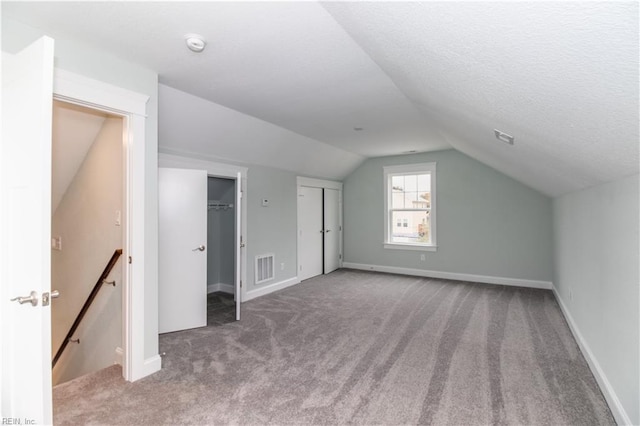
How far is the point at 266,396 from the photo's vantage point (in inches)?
90.0

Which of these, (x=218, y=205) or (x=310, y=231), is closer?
(x=218, y=205)

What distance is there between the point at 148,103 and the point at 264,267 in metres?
3.14

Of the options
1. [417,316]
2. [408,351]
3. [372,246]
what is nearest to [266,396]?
[408,351]

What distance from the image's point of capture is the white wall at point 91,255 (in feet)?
9.57

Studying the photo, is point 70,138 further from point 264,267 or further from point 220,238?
point 264,267

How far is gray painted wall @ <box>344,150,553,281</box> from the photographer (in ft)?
17.6

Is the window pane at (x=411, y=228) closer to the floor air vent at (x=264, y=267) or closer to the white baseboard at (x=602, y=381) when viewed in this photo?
the floor air vent at (x=264, y=267)

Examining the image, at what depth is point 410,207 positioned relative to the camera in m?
6.58

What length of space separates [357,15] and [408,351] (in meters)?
2.83

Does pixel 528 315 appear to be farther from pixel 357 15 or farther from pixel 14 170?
pixel 14 170

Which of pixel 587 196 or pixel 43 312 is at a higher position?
pixel 587 196

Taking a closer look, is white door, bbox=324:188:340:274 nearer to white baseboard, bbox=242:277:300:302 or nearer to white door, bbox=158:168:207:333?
white baseboard, bbox=242:277:300:302

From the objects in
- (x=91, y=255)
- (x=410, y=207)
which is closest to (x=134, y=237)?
(x=91, y=255)

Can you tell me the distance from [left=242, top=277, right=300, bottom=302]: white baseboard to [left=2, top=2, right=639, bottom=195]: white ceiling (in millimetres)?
2725
